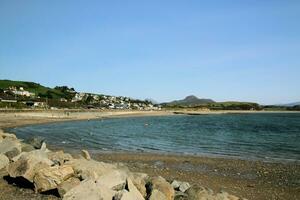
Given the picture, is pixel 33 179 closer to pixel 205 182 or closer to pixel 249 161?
pixel 205 182

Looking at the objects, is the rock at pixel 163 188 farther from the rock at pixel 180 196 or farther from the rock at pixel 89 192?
the rock at pixel 89 192

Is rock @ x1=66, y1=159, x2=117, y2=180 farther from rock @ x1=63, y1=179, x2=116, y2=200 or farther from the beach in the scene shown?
the beach

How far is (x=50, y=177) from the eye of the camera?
1027 centimetres

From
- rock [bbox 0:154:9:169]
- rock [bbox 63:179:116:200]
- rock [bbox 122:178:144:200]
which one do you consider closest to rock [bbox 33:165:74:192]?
rock [bbox 63:179:116:200]

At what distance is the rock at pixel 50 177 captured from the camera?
10164 mm

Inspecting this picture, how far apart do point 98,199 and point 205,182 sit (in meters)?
9.56

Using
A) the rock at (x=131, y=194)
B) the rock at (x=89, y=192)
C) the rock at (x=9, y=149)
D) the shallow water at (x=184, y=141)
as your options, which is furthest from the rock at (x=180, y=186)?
the shallow water at (x=184, y=141)

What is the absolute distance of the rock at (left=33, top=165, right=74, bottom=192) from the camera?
10164mm

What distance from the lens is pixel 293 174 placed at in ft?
67.5

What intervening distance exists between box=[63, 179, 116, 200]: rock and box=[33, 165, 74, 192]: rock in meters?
1.15

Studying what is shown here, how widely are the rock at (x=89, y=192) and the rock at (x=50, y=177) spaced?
1.15 metres

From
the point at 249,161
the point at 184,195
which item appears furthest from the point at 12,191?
the point at 249,161

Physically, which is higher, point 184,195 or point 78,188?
point 78,188

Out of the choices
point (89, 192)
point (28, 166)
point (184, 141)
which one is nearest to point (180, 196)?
point (89, 192)
